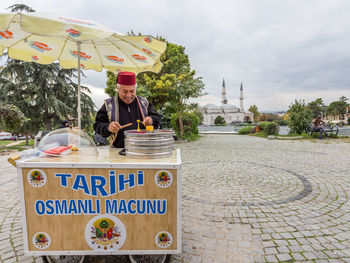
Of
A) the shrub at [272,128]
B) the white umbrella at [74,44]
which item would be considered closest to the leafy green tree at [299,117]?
the shrub at [272,128]

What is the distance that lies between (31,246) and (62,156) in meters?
0.85

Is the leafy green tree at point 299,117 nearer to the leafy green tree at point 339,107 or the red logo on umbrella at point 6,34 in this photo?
the red logo on umbrella at point 6,34

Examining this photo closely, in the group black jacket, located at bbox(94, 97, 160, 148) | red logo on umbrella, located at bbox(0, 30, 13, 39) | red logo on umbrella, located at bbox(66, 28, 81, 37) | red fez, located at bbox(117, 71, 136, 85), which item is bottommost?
black jacket, located at bbox(94, 97, 160, 148)

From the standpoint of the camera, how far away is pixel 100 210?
1.77 m

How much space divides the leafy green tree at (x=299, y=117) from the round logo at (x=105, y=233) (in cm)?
1987

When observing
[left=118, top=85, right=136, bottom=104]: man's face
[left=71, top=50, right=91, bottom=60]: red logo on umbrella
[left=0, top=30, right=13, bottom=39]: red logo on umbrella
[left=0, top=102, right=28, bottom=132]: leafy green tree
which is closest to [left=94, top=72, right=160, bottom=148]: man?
[left=118, top=85, right=136, bottom=104]: man's face

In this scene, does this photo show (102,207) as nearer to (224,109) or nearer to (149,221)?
(149,221)

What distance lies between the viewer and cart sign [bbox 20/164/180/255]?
1722mm

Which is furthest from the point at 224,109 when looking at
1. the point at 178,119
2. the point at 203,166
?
the point at 203,166

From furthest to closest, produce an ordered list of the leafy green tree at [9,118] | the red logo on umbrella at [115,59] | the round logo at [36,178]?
the leafy green tree at [9,118] < the red logo on umbrella at [115,59] < the round logo at [36,178]

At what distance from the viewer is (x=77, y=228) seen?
178 centimetres

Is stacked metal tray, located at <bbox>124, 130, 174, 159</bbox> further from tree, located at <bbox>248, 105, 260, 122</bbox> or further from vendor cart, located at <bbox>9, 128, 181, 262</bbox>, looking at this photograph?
tree, located at <bbox>248, 105, 260, 122</bbox>

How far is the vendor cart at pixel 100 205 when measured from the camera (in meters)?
1.71

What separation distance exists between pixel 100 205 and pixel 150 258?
932mm
